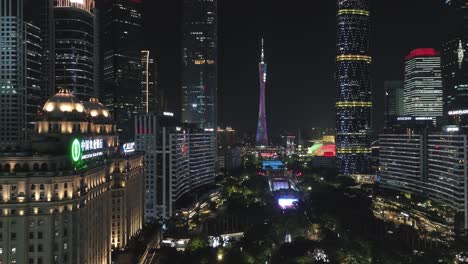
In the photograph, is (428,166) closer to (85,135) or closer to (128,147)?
(128,147)

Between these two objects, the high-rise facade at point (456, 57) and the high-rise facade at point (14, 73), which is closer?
the high-rise facade at point (14, 73)

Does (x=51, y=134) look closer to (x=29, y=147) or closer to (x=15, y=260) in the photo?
(x=29, y=147)

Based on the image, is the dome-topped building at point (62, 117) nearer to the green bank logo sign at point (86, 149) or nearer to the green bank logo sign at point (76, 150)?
the green bank logo sign at point (86, 149)

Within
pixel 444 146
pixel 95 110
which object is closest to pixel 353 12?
pixel 444 146

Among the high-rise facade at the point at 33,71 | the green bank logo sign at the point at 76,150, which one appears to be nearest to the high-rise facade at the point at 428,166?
the green bank logo sign at the point at 76,150

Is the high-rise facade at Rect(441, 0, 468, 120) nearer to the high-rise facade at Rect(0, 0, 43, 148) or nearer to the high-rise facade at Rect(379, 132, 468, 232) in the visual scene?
the high-rise facade at Rect(379, 132, 468, 232)

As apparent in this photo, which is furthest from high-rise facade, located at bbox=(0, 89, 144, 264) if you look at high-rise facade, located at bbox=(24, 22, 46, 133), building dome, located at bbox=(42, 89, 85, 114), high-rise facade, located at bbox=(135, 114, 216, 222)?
high-rise facade, located at bbox=(24, 22, 46, 133)

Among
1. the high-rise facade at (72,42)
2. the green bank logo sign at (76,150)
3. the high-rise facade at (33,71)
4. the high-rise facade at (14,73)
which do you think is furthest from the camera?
the high-rise facade at (72,42)

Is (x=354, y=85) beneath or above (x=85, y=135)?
above
